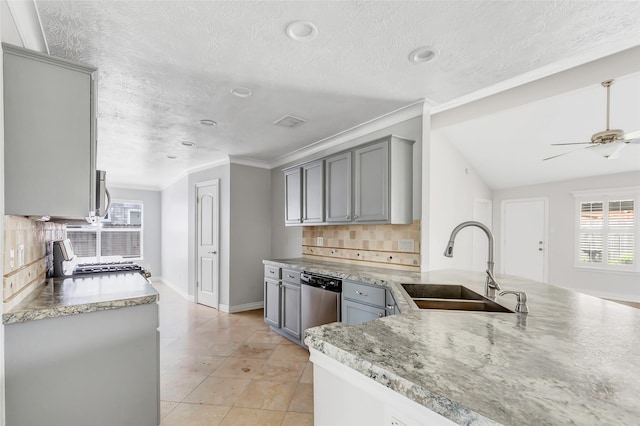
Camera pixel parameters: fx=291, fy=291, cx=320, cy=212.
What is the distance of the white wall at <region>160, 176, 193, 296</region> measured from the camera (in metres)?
5.88

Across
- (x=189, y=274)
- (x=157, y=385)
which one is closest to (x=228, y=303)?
(x=189, y=274)

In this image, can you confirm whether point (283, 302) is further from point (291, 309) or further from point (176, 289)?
point (176, 289)

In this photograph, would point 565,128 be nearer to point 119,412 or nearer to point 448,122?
point 448,122

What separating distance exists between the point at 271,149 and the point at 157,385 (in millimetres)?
3268

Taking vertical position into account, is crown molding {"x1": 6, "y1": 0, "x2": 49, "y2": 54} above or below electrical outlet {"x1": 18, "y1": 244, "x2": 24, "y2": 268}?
above

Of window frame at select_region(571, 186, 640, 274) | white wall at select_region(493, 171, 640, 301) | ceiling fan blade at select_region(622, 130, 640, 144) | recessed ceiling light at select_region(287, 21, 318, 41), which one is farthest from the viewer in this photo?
white wall at select_region(493, 171, 640, 301)

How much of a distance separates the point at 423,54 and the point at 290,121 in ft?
5.25

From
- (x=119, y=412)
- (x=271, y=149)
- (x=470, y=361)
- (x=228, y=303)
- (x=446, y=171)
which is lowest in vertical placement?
(x=228, y=303)

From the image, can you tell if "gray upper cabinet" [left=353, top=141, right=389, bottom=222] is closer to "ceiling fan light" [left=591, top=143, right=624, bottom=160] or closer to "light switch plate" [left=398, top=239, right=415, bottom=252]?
"light switch plate" [left=398, top=239, right=415, bottom=252]

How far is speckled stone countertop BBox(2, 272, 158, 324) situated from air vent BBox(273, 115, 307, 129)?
2032 millimetres

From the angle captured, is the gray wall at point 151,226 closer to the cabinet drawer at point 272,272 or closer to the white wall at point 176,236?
the white wall at point 176,236

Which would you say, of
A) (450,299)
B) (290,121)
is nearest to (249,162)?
(290,121)

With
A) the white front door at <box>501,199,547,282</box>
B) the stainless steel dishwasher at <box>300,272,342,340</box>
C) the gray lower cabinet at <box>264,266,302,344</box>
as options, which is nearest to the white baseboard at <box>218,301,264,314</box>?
the gray lower cabinet at <box>264,266,302,344</box>

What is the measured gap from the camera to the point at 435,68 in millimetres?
2168
